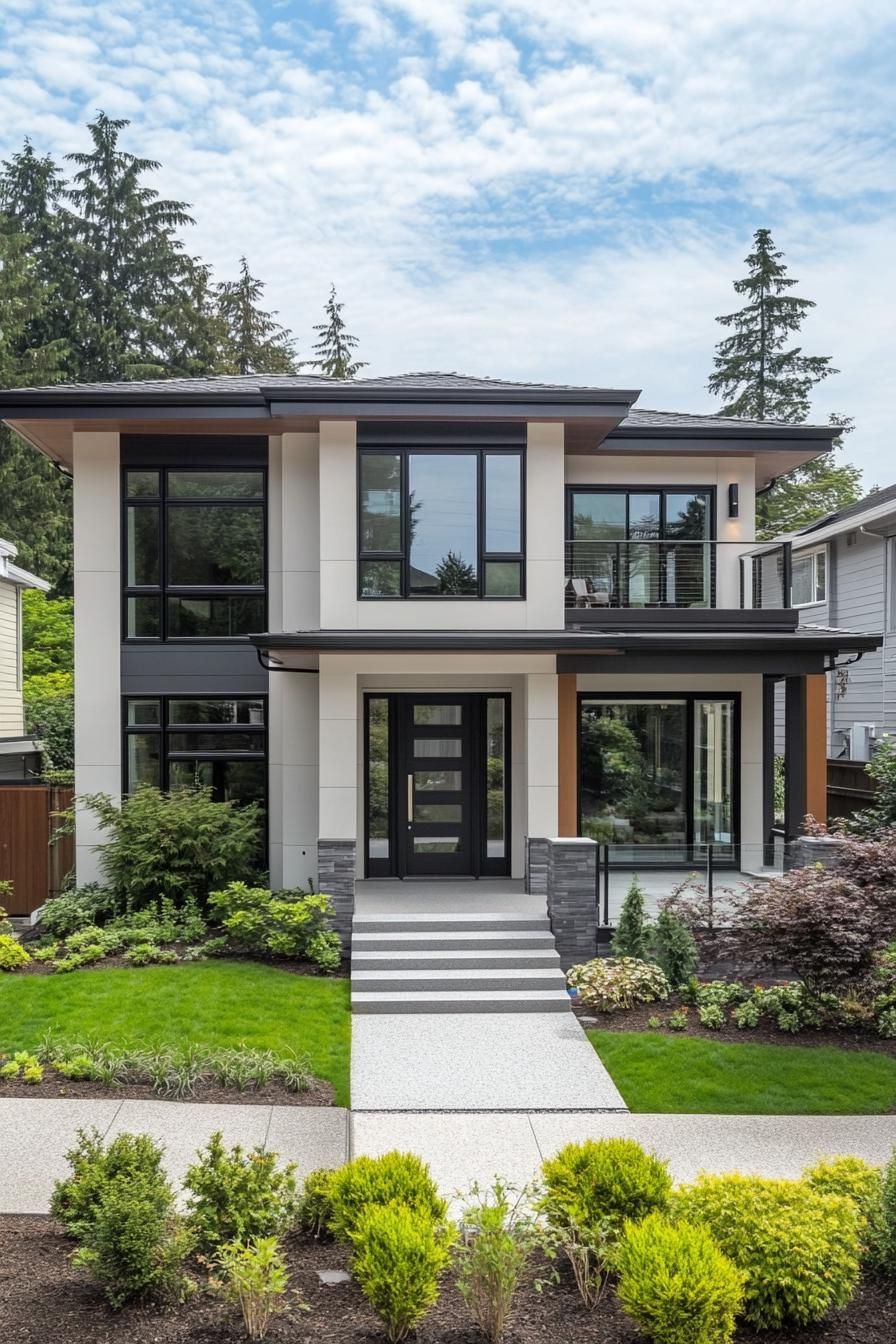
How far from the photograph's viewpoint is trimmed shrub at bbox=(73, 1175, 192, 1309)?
400 cm

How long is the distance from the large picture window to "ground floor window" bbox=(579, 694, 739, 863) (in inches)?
59.9

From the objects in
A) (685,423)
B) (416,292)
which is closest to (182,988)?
(685,423)

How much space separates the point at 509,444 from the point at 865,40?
21.2 feet

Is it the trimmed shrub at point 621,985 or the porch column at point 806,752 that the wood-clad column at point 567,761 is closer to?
the trimmed shrub at point 621,985

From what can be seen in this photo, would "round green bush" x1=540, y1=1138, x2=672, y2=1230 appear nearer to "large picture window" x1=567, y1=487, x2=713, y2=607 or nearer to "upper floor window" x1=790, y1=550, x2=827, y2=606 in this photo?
"large picture window" x1=567, y1=487, x2=713, y2=607

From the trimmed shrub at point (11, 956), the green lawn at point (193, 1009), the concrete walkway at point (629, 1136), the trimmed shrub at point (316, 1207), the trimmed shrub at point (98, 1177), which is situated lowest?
the concrete walkway at point (629, 1136)

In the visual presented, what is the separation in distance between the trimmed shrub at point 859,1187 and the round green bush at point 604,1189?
0.78 metres

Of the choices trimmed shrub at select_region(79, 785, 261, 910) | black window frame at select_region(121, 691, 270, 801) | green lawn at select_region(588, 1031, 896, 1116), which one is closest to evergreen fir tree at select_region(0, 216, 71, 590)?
black window frame at select_region(121, 691, 270, 801)

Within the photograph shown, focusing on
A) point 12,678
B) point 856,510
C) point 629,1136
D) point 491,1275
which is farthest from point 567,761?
point 12,678

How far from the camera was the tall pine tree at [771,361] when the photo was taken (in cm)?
3341

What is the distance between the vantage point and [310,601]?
12.3m

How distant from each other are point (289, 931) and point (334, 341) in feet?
103

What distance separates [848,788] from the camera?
16938 mm

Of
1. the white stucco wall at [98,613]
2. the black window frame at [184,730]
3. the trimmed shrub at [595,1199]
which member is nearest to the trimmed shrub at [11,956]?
the white stucco wall at [98,613]
